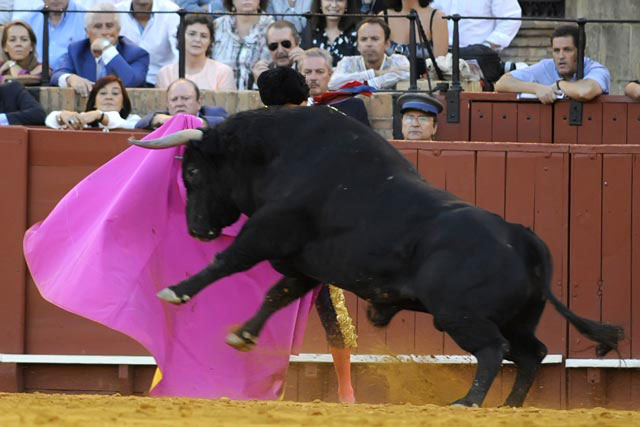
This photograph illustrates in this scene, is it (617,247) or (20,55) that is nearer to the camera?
(617,247)

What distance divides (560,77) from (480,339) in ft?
12.9

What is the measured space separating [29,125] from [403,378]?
308cm

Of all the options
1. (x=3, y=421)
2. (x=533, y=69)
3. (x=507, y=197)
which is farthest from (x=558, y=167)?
(x=3, y=421)

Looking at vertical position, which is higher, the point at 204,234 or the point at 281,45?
the point at 281,45

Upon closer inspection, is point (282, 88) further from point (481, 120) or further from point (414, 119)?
point (481, 120)

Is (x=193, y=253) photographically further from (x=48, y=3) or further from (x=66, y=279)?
(x=48, y=3)

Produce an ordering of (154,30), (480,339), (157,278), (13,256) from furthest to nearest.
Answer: (154,30)
(13,256)
(157,278)
(480,339)

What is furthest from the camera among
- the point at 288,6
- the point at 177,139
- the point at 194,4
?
the point at 194,4

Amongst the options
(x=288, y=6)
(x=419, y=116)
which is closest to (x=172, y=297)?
(x=419, y=116)

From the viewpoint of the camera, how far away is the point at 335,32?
399 inches

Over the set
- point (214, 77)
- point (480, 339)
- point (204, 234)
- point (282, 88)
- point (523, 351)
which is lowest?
point (523, 351)

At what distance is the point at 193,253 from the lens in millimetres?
7453

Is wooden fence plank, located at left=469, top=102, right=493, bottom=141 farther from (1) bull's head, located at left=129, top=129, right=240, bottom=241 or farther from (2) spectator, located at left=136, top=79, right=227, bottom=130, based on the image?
(1) bull's head, located at left=129, top=129, right=240, bottom=241

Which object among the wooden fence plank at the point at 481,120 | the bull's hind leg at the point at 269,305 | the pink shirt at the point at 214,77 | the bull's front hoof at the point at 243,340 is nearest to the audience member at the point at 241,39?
the pink shirt at the point at 214,77
